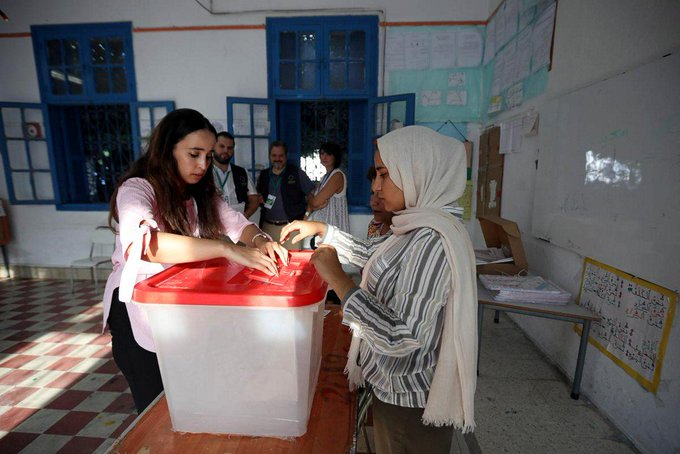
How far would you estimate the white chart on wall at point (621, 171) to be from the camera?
1359mm

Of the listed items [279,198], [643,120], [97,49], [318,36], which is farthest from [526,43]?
[97,49]

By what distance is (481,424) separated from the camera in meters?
1.71

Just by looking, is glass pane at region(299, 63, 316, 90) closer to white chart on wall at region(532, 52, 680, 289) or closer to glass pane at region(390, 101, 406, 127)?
glass pane at region(390, 101, 406, 127)

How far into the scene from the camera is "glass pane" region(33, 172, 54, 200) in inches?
173

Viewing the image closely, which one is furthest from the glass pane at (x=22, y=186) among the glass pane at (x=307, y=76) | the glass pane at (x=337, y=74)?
the glass pane at (x=337, y=74)

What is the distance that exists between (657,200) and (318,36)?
12.0 ft

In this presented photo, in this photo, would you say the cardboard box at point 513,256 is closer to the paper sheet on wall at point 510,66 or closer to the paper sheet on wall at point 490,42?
the paper sheet on wall at point 510,66

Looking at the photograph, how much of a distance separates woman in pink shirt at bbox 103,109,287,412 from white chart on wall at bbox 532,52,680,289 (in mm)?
1576

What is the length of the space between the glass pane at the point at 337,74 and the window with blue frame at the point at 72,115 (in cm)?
202

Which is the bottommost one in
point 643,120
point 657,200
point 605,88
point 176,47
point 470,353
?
point 470,353

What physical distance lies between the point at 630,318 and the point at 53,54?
6.16m

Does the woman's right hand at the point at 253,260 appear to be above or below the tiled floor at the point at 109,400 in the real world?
above

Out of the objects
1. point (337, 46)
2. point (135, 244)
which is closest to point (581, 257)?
point (135, 244)

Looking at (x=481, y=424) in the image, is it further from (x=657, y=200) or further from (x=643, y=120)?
(x=643, y=120)
